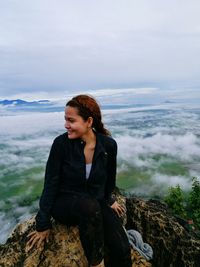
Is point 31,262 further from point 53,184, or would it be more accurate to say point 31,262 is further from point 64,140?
point 64,140

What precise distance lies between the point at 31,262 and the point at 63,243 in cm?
70

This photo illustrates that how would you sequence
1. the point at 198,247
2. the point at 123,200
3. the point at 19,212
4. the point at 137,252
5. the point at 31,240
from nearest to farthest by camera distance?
the point at 31,240 < the point at 137,252 < the point at 198,247 < the point at 123,200 < the point at 19,212

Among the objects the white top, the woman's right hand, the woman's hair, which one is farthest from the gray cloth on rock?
the woman's hair

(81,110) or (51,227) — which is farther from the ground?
(81,110)

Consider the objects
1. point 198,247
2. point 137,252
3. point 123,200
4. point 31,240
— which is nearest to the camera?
point 31,240

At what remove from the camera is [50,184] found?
23.1 ft

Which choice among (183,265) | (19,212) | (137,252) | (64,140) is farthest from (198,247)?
(19,212)

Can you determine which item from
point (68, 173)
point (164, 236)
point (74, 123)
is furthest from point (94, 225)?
point (164, 236)

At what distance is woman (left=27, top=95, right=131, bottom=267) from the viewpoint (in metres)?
6.81

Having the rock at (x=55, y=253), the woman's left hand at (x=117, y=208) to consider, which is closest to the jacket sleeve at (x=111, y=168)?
the woman's left hand at (x=117, y=208)

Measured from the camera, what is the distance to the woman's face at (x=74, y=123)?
7.02 metres

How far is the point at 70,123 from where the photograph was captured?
7.06 metres

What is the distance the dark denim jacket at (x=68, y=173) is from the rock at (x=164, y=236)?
3.10m

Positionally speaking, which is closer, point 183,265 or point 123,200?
point 183,265
